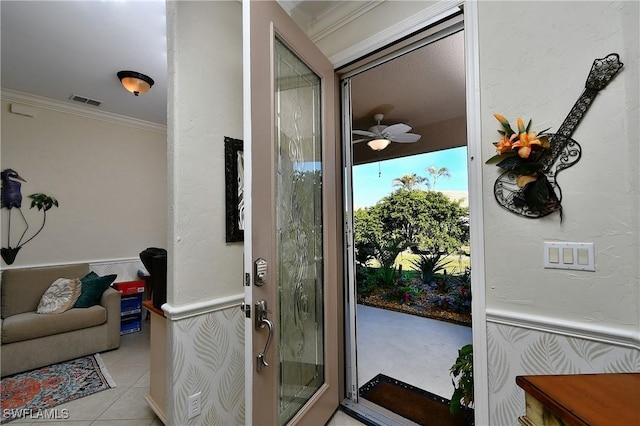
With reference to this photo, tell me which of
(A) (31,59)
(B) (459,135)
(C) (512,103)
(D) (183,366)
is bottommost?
(D) (183,366)

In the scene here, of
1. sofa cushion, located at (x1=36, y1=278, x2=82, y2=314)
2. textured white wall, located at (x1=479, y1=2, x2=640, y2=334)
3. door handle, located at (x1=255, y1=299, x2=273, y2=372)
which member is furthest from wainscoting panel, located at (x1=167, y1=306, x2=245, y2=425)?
sofa cushion, located at (x1=36, y1=278, x2=82, y2=314)

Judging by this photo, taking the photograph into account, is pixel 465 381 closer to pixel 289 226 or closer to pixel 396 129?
pixel 289 226

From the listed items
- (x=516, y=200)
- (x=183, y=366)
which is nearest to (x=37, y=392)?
(x=183, y=366)

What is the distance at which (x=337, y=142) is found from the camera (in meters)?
1.90

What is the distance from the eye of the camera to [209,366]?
1.44 m

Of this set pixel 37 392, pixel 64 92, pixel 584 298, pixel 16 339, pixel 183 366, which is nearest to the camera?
pixel 584 298

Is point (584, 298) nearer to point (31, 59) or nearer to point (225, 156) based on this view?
point (225, 156)

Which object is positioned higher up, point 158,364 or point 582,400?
point 582,400

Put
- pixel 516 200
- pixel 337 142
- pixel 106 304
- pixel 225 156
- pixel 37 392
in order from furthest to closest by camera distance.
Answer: pixel 106 304 → pixel 37 392 → pixel 337 142 → pixel 225 156 → pixel 516 200

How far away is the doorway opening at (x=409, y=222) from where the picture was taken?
1951 millimetres

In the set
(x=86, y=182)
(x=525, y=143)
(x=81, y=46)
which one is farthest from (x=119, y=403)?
(x=525, y=143)

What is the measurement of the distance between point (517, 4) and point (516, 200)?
0.85 meters

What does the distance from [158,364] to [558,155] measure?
2.43 metres

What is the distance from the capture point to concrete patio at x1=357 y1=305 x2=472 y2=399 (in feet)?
7.43
